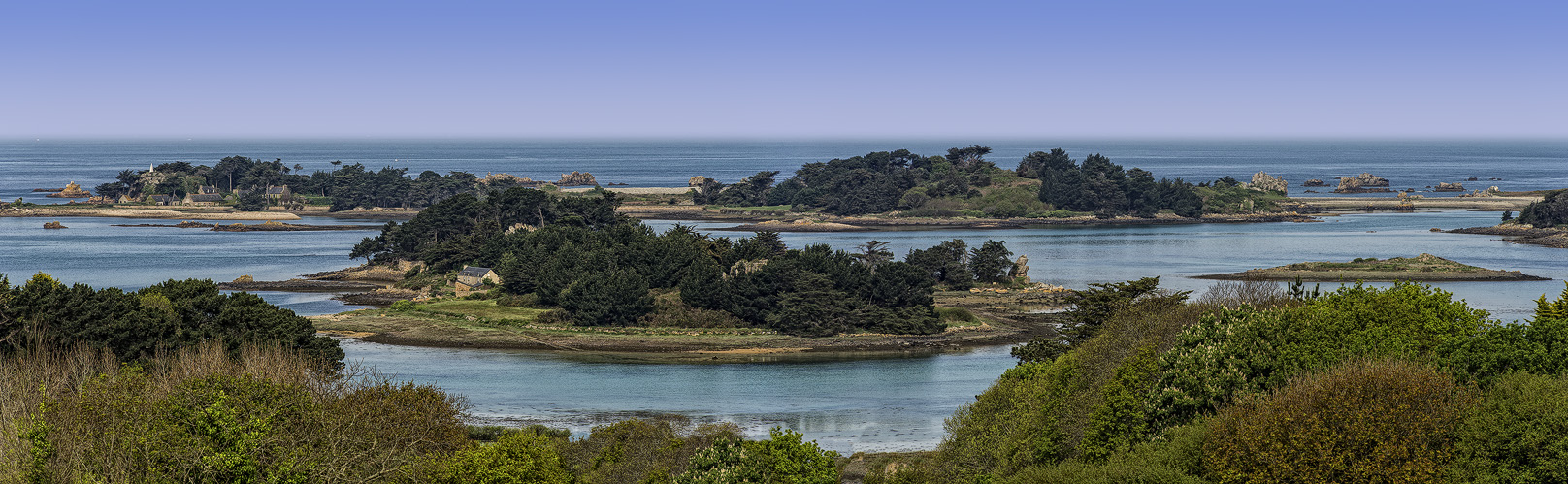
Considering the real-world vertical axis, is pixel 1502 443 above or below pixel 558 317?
above

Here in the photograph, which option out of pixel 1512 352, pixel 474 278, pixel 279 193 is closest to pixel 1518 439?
pixel 1512 352

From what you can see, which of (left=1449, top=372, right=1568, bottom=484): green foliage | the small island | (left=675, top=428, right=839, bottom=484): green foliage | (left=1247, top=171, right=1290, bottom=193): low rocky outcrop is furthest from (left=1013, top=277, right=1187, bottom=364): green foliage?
(left=1247, top=171, right=1290, bottom=193): low rocky outcrop

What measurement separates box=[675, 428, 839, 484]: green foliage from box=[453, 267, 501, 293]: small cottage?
174 feet

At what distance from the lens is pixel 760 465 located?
21.6m

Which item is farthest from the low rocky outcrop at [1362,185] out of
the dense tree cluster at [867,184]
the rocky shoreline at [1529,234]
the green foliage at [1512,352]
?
the green foliage at [1512,352]

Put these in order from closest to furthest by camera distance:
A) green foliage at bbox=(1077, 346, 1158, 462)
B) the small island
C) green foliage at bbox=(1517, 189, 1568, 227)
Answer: green foliage at bbox=(1077, 346, 1158, 462) < the small island < green foliage at bbox=(1517, 189, 1568, 227)

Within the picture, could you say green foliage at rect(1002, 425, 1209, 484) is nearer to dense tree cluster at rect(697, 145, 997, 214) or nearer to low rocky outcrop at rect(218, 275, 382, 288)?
low rocky outcrop at rect(218, 275, 382, 288)

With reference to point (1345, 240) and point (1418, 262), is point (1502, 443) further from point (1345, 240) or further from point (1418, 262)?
point (1345, 240)

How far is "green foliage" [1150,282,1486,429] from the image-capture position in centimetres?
2261

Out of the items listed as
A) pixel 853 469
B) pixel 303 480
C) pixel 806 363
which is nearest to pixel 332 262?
pixel 806 363

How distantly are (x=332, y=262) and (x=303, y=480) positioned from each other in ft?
265

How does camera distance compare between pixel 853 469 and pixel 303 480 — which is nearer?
pixel 303 480

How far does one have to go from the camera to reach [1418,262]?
284 feet

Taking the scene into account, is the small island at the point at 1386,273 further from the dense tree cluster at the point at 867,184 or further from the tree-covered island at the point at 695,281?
the dense tree cluster at the point at 867,184
